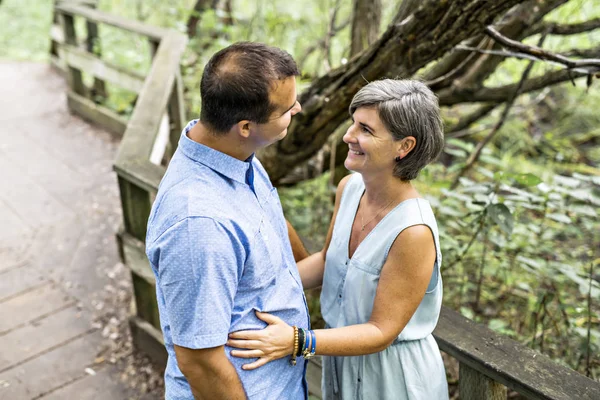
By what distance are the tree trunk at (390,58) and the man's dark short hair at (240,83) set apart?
950 mm

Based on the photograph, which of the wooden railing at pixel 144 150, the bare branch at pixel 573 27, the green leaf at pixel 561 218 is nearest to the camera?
the green leaf at pixel 561 218

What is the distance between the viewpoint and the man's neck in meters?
1.52

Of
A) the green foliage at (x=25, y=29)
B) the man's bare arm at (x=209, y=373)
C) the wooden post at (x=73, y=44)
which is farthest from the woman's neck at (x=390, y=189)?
the green foliage at (x=25, y=29)

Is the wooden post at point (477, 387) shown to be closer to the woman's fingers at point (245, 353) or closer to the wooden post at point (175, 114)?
the woman's fingers at point (245, 353)

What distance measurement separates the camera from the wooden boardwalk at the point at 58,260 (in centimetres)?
312

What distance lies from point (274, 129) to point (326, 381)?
3.34 ft

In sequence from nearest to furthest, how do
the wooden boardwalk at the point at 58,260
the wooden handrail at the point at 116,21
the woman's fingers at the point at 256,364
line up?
the woman's fingers at the point at 256,364
the wooden boardwalk at the point at 58,260
the wooden handrail at the point at 116,21

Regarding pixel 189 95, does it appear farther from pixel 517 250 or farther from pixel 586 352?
pixel 586 352

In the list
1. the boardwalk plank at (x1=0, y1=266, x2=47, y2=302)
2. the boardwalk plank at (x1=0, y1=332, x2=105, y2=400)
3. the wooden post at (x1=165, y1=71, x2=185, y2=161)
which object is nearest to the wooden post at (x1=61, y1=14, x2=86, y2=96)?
the wooden post at (x1=165, y1=71, x2=185, y2=161)

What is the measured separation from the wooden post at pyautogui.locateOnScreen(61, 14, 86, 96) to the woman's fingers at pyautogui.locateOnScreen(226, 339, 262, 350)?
18.3 ft

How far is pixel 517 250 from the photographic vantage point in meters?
3.86

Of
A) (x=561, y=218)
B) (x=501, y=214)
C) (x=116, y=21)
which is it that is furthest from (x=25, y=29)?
(x=561, y=218)

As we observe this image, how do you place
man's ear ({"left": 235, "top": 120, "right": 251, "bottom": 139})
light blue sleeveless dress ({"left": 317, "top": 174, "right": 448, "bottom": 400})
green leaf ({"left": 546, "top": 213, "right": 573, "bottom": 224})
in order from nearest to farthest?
1. man's ear ({"left": 235, "top": 120, "right": 251, "bottom": 139})
2. light blue sleeveless dress ({"left": 317, "top": 174, "right": 448, "bottom": 400})
3. green leaf ({"left": 546, "top": 213, "right": 573, "bottom": 224})

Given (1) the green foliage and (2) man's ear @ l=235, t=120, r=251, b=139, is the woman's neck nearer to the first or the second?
(2) man's ear @ l=235, t=120, r=251, b=139
